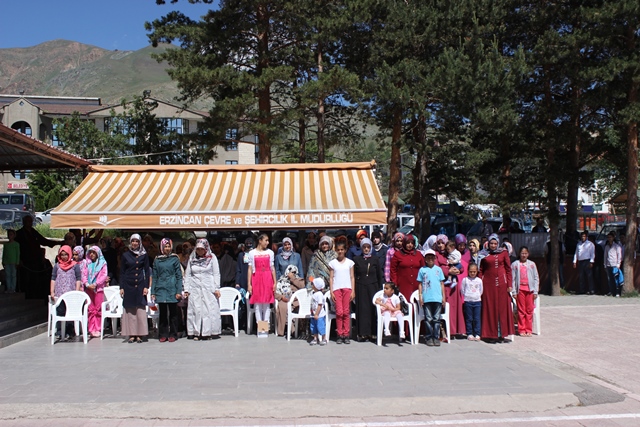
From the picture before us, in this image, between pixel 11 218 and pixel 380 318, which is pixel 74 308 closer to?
pixel 380 318

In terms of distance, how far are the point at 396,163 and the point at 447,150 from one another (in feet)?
8.08

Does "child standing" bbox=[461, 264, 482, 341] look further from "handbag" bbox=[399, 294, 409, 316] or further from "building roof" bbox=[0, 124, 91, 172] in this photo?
"building roof" bbox=[0, 124, 91, 172]

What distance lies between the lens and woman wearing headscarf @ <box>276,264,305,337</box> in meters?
11.1

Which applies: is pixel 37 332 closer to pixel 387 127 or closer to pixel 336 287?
pixel 336 287

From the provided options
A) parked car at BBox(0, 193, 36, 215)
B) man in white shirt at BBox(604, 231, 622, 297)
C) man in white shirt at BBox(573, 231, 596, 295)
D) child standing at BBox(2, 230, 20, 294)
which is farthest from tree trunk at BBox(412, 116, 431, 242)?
parked car at BBox(0, 193, 36, 215)

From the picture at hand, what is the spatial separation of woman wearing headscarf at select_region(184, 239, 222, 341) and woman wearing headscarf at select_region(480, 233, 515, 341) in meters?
4.68

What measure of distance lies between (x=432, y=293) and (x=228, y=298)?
3752 mm

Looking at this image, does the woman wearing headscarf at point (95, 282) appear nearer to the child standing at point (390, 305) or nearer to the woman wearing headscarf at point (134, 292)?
the woman wearing headscarf at point (134, 292)

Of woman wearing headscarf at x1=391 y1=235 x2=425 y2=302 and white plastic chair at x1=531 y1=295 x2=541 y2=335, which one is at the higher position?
woman wearing headscarf at x1=391 y1=235 x2=425 y2=302

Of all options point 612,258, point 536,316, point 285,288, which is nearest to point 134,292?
point 285,288

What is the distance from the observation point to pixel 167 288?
10.6m

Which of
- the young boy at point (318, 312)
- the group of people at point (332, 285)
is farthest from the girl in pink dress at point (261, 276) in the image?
the young boy at point (318, 312)

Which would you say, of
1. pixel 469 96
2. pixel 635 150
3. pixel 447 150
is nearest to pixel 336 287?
pixel 469 96

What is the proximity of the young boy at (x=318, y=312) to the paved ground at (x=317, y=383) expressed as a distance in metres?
0.41
